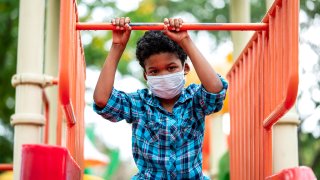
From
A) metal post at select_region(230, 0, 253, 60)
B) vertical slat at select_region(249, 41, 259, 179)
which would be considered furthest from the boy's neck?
metal post at select_region(230, 0, 253, 60)

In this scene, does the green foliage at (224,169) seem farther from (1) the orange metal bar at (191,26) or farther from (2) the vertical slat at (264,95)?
(1) the orange metal bar at (191,26)

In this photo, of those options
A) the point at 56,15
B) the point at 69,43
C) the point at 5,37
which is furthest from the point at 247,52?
the point at 5,37

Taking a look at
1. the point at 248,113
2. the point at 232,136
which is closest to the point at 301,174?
the point at 248,113

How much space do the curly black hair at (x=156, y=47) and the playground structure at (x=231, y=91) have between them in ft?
0.72

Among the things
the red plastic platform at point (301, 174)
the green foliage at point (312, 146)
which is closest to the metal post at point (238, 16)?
the red plastic platform at point (301, 174)

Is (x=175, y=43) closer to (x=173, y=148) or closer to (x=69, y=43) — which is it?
(x=173, y=148)

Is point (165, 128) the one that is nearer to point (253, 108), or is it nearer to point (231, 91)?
point (253, 108)

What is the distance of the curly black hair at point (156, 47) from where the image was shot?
3.19 m

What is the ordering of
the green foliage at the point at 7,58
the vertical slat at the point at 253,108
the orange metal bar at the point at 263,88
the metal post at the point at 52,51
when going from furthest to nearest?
the green foliage at the point at 7,58 → the metal post at the point at 52,51 → the vertical slat at the point at 253,108 → the orange metal bar at the point at 263,88

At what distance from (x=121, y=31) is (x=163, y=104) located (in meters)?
0.48

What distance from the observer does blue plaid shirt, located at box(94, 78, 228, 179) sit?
3.20 metres

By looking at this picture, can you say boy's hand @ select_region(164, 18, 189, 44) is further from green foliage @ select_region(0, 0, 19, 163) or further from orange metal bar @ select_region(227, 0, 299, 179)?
green foliage @ select_region(0, 0, 19, 163)

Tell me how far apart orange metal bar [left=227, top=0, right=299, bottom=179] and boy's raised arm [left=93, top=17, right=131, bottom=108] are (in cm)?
66

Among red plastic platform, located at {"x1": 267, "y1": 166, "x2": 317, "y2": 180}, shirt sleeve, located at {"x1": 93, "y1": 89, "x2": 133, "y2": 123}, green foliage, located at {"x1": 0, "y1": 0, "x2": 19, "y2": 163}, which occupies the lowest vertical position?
red plastic platform, located at {"x1": 267, "y1": 166, "x2": 317, "y2": 180}
